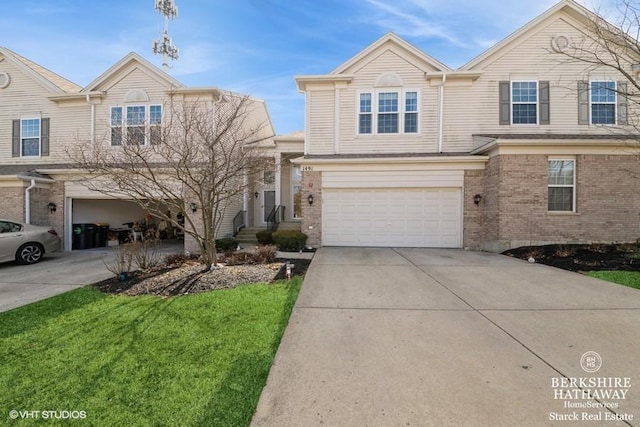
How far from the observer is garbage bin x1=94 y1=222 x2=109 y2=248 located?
13748 millimetres

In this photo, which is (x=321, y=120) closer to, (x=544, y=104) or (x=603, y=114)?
(x=544, y=104)

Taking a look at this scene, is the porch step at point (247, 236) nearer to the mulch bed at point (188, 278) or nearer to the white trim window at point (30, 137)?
the mulch bed at point (188, 278)

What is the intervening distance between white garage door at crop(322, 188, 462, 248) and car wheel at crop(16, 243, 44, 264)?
9154 mm

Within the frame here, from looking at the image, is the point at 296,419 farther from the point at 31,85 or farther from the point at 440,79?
the point at 31,85

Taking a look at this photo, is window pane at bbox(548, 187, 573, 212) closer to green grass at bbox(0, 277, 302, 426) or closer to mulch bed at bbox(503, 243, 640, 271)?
mulch bed at bbox(503, 243, 640, 271)

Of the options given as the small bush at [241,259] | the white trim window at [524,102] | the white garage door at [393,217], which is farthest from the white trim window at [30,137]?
the white trim window at [524,102]

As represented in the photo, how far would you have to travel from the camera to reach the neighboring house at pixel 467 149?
10.2 meters

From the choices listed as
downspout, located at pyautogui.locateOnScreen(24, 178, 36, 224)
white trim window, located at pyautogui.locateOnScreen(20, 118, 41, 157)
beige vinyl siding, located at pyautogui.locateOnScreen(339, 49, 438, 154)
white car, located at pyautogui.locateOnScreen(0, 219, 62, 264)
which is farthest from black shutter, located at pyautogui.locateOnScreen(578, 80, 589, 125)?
white trim window, located at pyautogui.locateOnScreen(20, 118, 41, 157)

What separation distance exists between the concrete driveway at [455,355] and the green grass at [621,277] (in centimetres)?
49

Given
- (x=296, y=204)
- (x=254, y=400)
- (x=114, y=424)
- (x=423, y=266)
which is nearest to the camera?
(x=114, y=424)

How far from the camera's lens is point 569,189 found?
10.3 metres

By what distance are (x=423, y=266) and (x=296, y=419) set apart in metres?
6.29

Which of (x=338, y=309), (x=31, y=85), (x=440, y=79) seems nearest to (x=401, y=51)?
A: (x=440, y=79)

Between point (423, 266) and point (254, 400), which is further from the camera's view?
point (423, 266)
